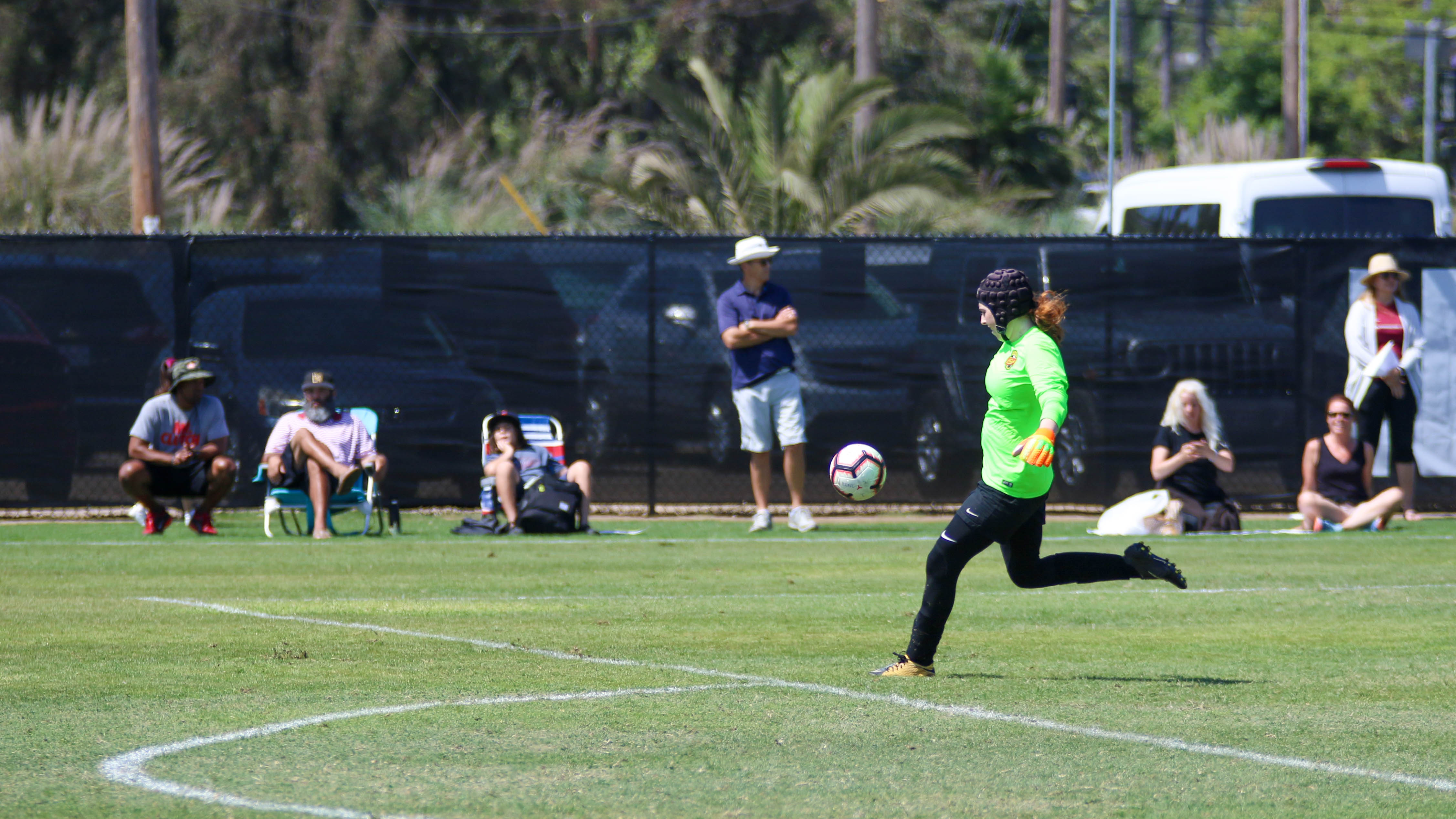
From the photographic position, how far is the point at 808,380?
46.9 feet

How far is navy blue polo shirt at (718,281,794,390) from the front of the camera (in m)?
13.1

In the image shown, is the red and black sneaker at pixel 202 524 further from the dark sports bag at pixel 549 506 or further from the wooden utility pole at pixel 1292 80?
the wooden utility pole at pixel 1292 80

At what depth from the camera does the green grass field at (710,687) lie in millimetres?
5074

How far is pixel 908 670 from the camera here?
700cm

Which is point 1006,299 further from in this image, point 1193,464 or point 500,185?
point 500,185

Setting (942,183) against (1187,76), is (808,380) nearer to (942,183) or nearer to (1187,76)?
(942,183)

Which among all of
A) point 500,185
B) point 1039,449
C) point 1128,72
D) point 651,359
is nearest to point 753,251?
point 651,359

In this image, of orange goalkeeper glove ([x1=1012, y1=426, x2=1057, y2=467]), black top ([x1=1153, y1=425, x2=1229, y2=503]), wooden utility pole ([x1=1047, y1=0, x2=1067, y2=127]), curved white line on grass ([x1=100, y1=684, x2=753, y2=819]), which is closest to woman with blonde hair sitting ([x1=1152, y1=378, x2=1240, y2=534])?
black top ([x1=1153, y1=425, x2=1229, y2=503])

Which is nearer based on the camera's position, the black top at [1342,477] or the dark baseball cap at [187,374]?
the dark baseball cap at [187,374]

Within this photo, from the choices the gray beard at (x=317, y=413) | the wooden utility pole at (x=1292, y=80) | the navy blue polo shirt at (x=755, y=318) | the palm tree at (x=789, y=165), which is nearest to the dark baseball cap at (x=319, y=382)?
the gray beard at (x=317, y=413)

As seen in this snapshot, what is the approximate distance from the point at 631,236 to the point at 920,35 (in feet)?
81.3

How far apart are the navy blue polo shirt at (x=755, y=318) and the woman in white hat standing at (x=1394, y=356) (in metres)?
4.59

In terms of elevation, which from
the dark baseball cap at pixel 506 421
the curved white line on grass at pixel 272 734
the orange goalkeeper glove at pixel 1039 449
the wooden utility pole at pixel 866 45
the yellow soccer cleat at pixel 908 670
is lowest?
the curved white line on grass at pixel 272 734

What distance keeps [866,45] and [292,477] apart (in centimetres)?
1162
